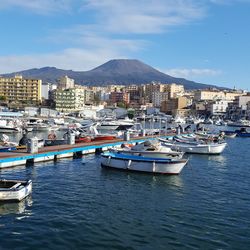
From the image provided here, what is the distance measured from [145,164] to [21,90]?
153514 millimetres

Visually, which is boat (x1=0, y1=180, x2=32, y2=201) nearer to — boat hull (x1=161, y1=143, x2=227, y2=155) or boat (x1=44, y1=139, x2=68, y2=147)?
boat (x1=44, y1=139, x2=68, y2=147)

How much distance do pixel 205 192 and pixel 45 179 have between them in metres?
10.4

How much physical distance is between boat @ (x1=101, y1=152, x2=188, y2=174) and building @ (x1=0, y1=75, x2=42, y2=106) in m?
148

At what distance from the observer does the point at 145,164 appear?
1145 inches

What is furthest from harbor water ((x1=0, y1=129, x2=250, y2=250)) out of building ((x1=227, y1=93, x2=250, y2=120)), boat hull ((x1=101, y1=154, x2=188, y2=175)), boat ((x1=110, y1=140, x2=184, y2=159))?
building ((x1=227, y1=93, x2=250, y2=120))

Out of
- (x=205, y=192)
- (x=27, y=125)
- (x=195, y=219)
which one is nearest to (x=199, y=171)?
(x=205, y=192)

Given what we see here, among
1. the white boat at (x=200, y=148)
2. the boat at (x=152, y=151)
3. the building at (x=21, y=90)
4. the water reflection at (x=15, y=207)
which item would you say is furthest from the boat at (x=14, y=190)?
the building at (x=21, y=90)

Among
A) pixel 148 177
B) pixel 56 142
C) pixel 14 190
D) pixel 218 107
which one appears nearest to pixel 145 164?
pixel 148 177

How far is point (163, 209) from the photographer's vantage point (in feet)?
64.3

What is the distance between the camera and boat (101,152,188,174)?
28.6 metres

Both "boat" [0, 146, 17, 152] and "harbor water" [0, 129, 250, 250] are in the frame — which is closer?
"harbor water" [0, 129, 250, 250]

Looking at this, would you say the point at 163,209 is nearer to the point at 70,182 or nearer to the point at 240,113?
the point at 70,182

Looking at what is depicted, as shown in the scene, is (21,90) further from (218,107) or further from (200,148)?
(200,148)

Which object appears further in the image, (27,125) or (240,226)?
(27,125)
